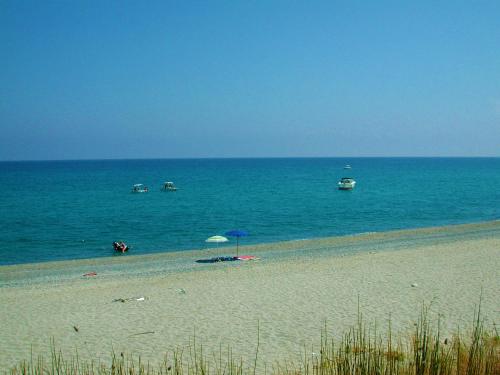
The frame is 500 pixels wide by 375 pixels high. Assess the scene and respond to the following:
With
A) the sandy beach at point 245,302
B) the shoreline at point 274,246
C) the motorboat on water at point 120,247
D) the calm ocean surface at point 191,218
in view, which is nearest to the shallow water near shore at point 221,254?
the shoreline at point 274,246

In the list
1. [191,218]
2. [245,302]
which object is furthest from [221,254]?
[191,218]

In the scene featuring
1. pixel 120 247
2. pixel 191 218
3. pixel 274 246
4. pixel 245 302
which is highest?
pixel 245 302

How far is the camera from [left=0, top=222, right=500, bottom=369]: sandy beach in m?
11.7

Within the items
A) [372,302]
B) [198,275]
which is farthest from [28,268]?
[372,302]

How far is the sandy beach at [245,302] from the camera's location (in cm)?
1166

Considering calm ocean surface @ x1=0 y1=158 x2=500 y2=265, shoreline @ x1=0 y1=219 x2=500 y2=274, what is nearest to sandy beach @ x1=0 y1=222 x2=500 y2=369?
shoreline @ x1=0 y1=219 x2=500 y2=274

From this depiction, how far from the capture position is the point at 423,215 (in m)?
46.6

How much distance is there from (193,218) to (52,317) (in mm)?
30918

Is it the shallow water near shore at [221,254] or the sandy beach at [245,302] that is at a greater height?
the sandy beach at [245,302]

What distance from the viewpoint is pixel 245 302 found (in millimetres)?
15023

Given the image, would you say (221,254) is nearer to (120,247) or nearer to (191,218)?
(120,247)

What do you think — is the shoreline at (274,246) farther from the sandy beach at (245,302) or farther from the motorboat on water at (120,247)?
the sandy beach at (245,302)

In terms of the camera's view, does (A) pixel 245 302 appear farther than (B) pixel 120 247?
No

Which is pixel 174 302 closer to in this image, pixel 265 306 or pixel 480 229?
pixel 265 306
